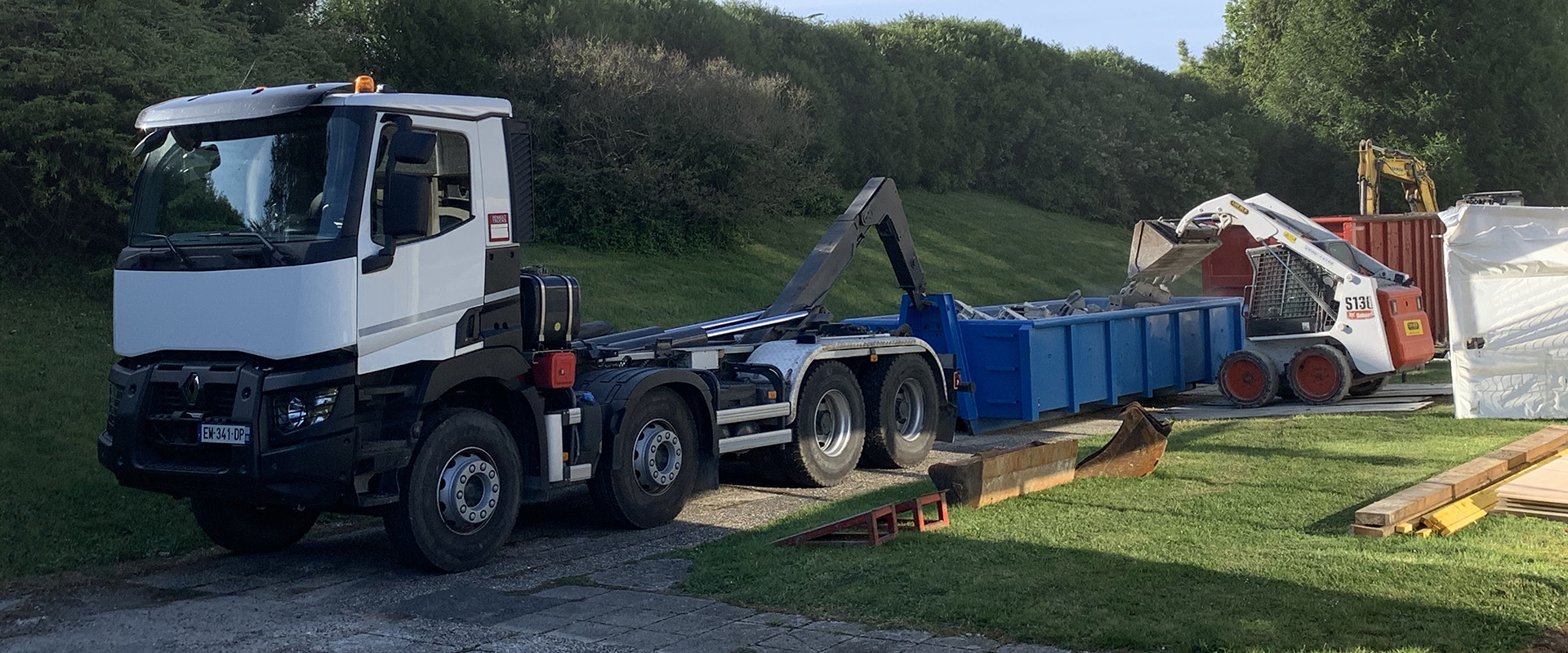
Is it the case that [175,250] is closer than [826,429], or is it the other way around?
[175,250]

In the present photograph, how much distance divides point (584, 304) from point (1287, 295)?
9578mm

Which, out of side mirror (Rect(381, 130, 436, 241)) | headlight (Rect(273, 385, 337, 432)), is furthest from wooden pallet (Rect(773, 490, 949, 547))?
side mirror (Rect(381, 130, 436, 241))

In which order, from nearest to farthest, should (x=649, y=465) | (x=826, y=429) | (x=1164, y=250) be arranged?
(x=649, y=465), (x=826, y=429), (x=1164, y=250)

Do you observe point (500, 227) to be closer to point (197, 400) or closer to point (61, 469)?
point (197, 400)

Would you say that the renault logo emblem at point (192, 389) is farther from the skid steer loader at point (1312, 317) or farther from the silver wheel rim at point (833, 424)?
the skid steer loader at point (1312, 317)

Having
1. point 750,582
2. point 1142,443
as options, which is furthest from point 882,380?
point 750,582

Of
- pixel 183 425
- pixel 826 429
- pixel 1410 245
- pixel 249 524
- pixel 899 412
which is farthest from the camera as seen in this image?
pixel 1410 245

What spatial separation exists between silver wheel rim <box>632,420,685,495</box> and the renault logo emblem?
2896 millimetres

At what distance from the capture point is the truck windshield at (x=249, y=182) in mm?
7328

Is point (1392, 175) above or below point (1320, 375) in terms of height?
above

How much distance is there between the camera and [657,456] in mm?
Answer: 9352

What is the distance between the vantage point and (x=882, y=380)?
1174 centimetres

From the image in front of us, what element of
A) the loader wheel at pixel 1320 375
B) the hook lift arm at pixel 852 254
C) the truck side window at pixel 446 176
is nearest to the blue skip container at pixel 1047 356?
the hook lift arm at pixel 852 254

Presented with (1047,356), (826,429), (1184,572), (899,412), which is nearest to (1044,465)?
(826,429)
